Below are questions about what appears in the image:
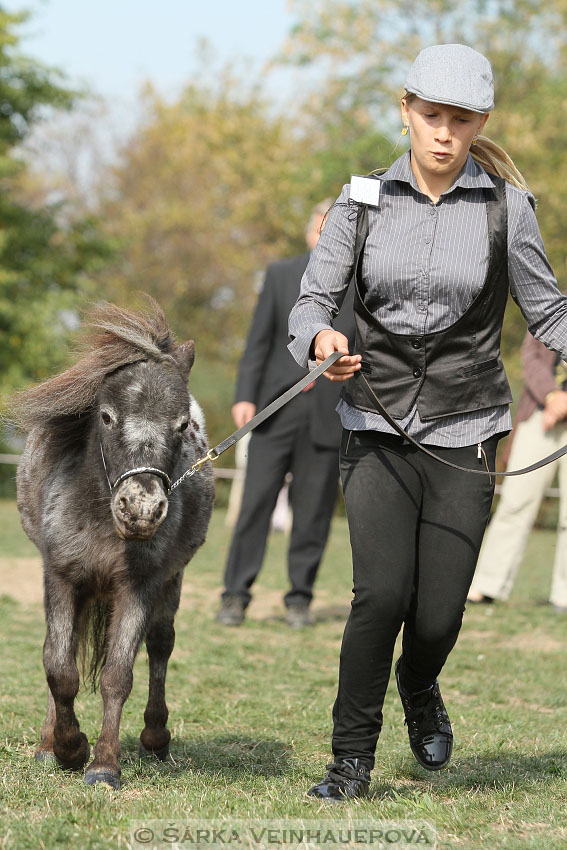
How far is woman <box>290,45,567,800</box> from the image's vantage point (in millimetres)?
4129

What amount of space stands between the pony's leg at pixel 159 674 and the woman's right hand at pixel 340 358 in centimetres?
182

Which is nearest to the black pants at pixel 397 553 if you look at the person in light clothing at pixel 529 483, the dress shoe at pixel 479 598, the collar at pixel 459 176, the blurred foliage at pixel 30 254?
the collar at pixel 459 176

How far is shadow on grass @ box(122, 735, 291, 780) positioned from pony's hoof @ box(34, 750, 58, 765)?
388 millimetres

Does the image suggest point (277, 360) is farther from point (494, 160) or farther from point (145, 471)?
point (145, 471)

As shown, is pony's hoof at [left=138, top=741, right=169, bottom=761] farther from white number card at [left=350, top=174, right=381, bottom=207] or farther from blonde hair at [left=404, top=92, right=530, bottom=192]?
blonde hair at [left=404, top=92, right=530, bottom=192]

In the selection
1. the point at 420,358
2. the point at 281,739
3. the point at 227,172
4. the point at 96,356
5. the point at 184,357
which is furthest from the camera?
the point at 227,172

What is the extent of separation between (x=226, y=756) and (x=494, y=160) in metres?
2.92

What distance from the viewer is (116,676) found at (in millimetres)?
4512

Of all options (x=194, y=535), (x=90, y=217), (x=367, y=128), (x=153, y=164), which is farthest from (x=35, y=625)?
(x=153, y=164)

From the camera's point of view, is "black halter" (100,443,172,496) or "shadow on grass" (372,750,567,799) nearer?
"black halter" (100,443,172,496)

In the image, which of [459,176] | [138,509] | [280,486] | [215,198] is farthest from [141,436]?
[215,198]

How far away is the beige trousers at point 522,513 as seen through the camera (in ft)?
33.6

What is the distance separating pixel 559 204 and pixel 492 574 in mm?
18987

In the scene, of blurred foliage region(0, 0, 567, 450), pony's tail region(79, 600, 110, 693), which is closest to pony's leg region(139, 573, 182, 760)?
pony's tail region(79, 600, 110, 693)
